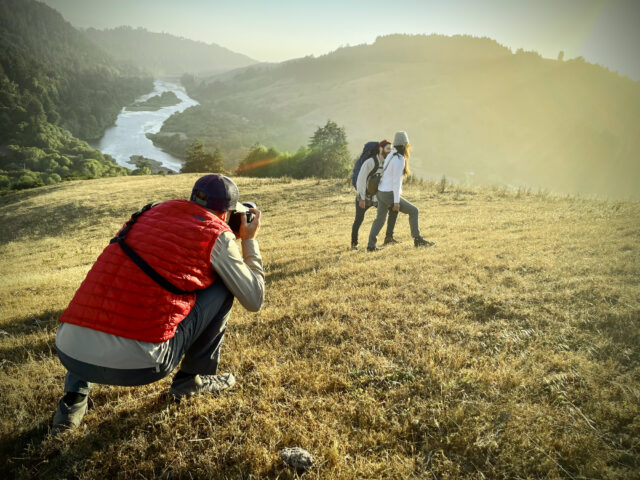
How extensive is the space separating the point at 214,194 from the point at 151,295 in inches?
40.2

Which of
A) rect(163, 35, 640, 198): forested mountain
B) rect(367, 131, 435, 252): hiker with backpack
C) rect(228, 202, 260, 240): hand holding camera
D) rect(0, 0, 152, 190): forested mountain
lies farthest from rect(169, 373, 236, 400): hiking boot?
rect(163, 35, 640, 198): forested mountain

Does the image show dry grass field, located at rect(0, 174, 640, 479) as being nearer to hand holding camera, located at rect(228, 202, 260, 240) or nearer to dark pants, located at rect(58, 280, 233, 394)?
dark pants, located at rect(58, 280, 233, 394)

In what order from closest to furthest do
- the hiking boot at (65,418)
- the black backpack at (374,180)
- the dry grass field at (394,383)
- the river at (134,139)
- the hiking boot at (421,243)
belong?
the dry grass field at (394,383)
the hiking boot at (65,418)
the black backpack at (374,180)
the hiking boot at (421,243)
the river at (134,139)

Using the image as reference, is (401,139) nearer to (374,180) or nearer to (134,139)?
(374,180)

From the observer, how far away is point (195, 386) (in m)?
3.19

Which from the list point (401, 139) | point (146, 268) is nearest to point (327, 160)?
point (401, 139)

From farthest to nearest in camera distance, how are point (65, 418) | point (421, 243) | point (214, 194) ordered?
1. point (421, 243)
2. point (214, 194)
3. point (65, 418)

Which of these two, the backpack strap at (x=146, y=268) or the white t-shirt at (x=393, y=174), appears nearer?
the backpack strap at (x=146, y=268)

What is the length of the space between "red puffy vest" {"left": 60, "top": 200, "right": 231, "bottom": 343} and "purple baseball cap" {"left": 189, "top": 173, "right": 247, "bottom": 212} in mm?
275

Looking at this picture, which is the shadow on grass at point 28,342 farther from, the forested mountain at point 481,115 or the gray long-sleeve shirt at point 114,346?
the forested mountain at point 481,115

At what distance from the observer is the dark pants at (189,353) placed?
7.78 ft

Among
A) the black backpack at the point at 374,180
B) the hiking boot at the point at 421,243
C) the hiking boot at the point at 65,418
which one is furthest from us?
the hiking boot at the point at 421,243

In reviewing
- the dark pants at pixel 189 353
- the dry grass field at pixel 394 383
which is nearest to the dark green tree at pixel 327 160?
the dry grass field at pixel 394 383

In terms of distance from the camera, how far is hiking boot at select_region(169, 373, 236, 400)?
3.17 meters
